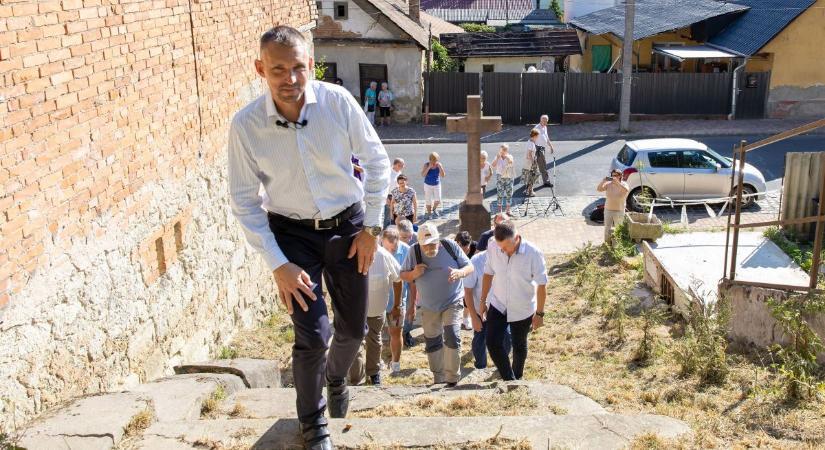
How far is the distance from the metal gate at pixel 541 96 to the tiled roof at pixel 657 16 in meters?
2.98

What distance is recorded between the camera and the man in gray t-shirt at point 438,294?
24.1ft

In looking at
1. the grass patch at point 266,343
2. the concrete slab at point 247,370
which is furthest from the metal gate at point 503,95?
the concrete slab at point 247,370

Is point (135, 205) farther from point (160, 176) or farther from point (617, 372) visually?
point (617, 372)

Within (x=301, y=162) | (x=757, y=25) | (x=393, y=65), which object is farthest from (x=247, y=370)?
(x=757, y=25)

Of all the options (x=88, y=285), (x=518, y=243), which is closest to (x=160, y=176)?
(x=88, y=285)

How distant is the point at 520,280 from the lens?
23.0 ft

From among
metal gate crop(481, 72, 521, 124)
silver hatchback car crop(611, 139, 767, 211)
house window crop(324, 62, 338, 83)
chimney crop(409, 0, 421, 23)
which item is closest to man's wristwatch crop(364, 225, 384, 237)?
silver hatchback car crop(611, 139, 767, 211)

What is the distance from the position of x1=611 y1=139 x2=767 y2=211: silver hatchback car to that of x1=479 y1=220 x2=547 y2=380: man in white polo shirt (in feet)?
30.0

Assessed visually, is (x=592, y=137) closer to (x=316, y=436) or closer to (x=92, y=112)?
(x=92, y=112)

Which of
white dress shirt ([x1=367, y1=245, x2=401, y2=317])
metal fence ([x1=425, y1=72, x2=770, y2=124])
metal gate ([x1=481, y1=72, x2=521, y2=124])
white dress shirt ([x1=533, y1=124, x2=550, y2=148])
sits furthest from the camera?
metal gate ([x1=481, y1=72, x2=521, y2=124])

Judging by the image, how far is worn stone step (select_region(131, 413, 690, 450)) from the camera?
13.1ft

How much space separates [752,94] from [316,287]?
23495 millimetres

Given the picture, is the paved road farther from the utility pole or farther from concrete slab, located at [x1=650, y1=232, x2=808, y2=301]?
concrete slab, located at [x1=650, y1=232, x2=808, y2=301]

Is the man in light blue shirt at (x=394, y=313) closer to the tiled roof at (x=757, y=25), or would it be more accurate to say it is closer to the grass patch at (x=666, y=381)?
the grass patch at (x=666, y=381)
